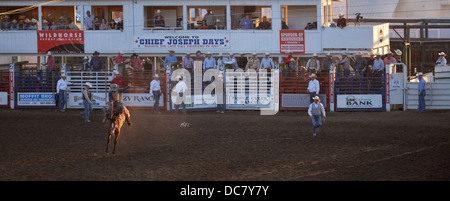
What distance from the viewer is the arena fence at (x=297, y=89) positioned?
26.0m

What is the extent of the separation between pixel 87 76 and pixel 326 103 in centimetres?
1084

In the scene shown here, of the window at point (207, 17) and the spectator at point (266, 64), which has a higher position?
the window at point (207, 17)

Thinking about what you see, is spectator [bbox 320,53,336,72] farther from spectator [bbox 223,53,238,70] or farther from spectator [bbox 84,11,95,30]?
spectator [bbox 84,11,95,30]

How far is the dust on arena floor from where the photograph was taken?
11000 millimetres

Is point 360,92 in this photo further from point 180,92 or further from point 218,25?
point 180,92

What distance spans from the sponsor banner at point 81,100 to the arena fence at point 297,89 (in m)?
8.18

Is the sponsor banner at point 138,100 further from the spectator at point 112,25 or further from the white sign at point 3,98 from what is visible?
the white sign at point 3,98

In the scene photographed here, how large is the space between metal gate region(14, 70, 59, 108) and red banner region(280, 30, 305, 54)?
1079 centimetres

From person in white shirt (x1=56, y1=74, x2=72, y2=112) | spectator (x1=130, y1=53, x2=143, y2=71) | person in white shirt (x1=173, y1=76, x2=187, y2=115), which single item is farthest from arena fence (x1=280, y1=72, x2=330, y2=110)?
person in white shirt (x1=56, y1=74, x2=72, y2=112)

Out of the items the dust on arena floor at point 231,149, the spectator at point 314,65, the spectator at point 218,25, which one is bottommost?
the dust on arena floor at point 231,149

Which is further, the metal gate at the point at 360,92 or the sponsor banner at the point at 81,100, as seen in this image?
the sponsor banner at the point at 81,100

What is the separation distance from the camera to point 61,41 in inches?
1129

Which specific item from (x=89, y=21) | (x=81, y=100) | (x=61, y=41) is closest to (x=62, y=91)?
(x=81, y=100)

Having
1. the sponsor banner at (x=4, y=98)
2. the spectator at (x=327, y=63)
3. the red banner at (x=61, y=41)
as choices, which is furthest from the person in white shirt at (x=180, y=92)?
the sponsor banner at (x=4, y=98)
